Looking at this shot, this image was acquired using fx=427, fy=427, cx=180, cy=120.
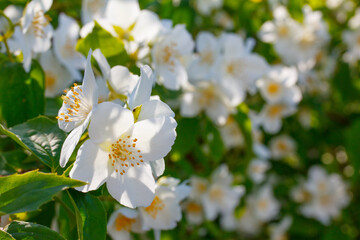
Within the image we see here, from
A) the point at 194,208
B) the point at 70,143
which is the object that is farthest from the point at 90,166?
the point at 194,208

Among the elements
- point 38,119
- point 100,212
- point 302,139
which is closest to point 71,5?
point 38,119

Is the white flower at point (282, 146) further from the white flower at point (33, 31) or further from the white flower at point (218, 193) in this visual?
the white flower at point (33, 31)

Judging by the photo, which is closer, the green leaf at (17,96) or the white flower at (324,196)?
the green leaf at (17,96)

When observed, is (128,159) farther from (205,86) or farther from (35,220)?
(205,86)

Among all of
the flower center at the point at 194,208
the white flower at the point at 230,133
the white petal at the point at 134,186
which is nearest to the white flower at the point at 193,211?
the flower center at the point at 194,208

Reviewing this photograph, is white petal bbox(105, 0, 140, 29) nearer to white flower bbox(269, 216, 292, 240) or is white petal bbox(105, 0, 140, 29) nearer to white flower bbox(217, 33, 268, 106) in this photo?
white flower bbox(217, 33, 268, 106)
